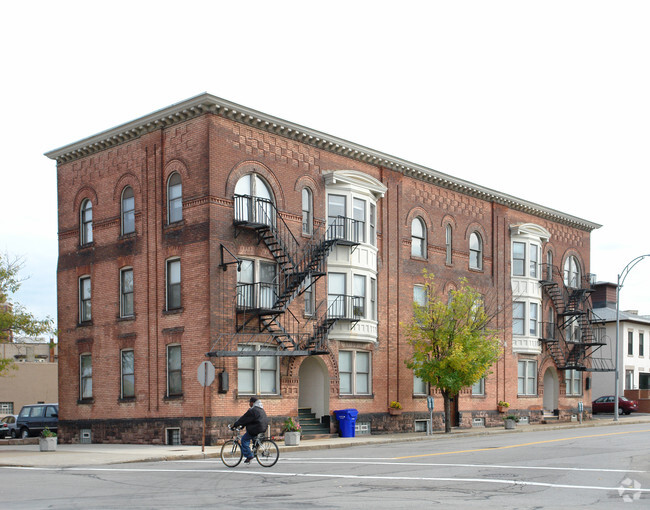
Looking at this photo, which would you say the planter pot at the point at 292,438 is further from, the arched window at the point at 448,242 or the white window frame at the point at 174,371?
the arched window at the point at 448,242

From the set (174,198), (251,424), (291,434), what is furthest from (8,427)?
(251,424)

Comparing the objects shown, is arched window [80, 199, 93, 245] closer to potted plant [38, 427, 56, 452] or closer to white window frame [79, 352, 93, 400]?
white window frame [79, 352, 93, 400]

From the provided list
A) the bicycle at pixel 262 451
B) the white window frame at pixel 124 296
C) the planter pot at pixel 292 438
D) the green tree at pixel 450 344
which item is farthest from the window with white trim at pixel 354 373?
the bicycle at pixel 262 451

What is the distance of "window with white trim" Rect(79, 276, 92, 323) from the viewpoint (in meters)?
34.5

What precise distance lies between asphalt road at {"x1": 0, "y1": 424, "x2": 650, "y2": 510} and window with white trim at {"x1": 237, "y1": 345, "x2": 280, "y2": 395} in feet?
18.7

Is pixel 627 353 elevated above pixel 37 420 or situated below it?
above

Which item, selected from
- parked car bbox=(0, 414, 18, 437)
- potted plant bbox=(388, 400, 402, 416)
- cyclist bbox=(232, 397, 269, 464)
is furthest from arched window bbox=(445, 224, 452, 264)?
cyclist bbox=(232, 397, 269, 464)

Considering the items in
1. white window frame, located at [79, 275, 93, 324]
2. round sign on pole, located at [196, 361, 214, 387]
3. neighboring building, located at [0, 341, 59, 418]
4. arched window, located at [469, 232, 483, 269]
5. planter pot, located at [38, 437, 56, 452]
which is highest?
arched window, located at [469, 232, 483, 269]

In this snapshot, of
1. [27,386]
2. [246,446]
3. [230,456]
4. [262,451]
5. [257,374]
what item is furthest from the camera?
[27,386]

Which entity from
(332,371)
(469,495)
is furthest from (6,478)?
(332,371)

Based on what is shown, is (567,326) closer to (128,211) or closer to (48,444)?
(128,211)

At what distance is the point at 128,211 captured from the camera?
33.1 m

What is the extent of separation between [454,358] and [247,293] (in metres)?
9.25

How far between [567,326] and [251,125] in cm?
2570
